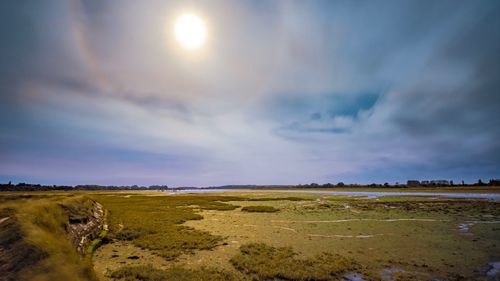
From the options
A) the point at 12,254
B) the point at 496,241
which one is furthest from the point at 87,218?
the point at 496,241

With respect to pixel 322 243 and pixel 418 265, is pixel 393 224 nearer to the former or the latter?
pixel 322 243

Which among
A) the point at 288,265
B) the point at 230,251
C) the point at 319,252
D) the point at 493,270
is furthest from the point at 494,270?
the point at 230,251

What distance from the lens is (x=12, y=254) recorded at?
25.3 ft

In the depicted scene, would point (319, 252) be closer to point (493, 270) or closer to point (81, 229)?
point (493, 270)

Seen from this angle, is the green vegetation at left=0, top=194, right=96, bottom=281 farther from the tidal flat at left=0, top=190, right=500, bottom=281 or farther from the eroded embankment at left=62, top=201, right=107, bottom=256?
the eroded embankment at left=62, top=201, right=107, bottom=256

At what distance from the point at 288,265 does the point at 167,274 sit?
571cm

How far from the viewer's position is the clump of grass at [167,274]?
35.8 feet

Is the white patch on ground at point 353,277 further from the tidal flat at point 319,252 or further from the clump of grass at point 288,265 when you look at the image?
the clump of grass at point 288,265

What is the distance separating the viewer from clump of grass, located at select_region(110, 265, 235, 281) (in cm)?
1092

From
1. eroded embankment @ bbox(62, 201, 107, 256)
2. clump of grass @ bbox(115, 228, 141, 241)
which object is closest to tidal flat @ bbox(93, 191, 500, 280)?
clump of grass @ bbox(115, 228, 141, 241)

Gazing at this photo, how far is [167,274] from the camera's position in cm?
1127

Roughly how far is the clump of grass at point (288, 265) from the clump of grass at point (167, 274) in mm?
1441

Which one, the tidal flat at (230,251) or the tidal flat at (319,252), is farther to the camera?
the tidal flat at (319,252)

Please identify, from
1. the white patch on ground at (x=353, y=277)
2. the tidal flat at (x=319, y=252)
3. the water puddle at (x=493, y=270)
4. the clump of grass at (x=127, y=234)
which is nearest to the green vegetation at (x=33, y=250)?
the tidal flat at (x=319, y=252)
